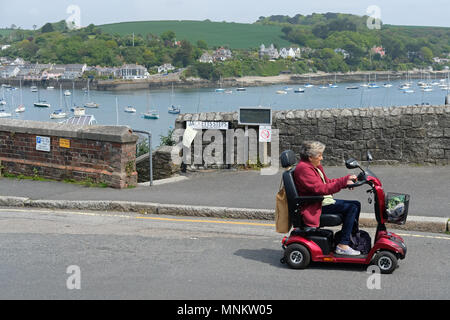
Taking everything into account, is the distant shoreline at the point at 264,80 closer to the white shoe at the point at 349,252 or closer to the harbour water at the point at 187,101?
the harbour water at the point at 187,101

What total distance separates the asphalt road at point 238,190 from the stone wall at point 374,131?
351 millimetres

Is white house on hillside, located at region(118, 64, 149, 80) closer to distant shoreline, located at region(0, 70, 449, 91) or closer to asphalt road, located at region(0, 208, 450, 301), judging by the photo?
distant shoreline, located at region(0, 70, 449, 91)

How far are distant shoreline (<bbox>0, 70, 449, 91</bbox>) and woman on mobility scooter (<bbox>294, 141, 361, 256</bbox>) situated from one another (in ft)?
472

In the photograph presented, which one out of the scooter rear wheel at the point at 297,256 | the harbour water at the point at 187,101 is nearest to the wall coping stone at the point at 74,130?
the scooter rear wheel at the point at 297,256

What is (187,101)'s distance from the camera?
119 metres

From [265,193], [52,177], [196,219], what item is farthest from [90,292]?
[52,177]

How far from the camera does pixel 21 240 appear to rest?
27.3 feet

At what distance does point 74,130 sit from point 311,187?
713 centimetres

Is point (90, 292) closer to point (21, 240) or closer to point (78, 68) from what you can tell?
point (21, 240)

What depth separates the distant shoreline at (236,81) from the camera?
157875 millimetres

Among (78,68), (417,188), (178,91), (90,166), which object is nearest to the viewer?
(417,188)

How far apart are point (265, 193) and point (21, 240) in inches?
176

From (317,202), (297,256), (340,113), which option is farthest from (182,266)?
(340,113)

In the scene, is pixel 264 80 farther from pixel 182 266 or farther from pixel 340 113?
pixel 182 266
